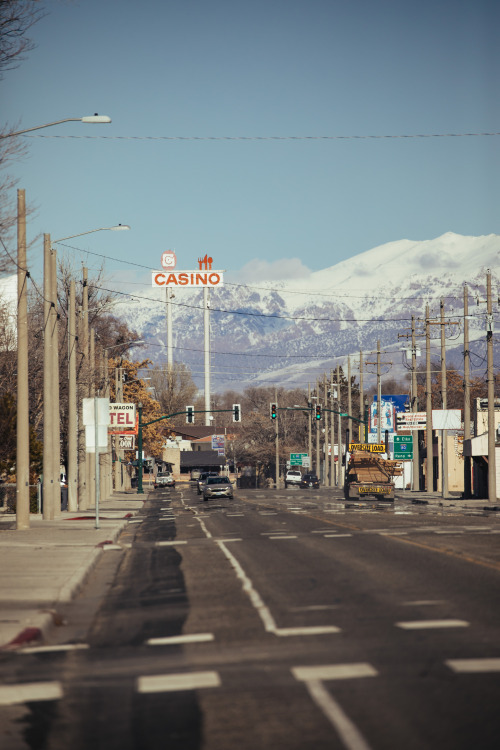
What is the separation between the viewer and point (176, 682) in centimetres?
882

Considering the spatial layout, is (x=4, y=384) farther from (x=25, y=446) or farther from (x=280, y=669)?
(x=280, y=669)

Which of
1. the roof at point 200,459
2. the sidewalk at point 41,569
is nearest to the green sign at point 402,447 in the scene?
the sidewalk at point 41,569

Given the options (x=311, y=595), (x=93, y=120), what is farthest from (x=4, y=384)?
(x=311, y=595)

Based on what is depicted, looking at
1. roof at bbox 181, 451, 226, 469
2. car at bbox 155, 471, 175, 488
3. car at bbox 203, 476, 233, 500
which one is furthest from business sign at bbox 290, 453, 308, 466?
car at bbox 203, 476, 233, 500

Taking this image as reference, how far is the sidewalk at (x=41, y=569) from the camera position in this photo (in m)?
12.3

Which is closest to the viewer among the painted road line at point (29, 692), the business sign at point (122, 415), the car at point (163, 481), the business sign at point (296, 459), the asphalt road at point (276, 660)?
the asphalt road at point (276, 660)

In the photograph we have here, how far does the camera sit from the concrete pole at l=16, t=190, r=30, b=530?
28.2 m

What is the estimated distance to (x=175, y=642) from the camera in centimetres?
1087

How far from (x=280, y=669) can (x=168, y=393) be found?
15264cm

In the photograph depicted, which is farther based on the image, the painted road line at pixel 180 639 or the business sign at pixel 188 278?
the business sign at pixel 188 278

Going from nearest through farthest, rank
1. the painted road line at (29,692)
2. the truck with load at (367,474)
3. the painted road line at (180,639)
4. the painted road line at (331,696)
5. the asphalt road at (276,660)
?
the painted road line at (331,696)
the asphalt road at (276,660)
the painted road line at (29,692)
the painted road line at (180,639)
the truck with load at (367,474)

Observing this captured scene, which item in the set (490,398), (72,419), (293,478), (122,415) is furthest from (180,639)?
(293,478)

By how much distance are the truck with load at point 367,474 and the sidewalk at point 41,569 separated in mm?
26220

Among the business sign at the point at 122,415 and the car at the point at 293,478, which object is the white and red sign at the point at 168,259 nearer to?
the car at the point at 293,478
